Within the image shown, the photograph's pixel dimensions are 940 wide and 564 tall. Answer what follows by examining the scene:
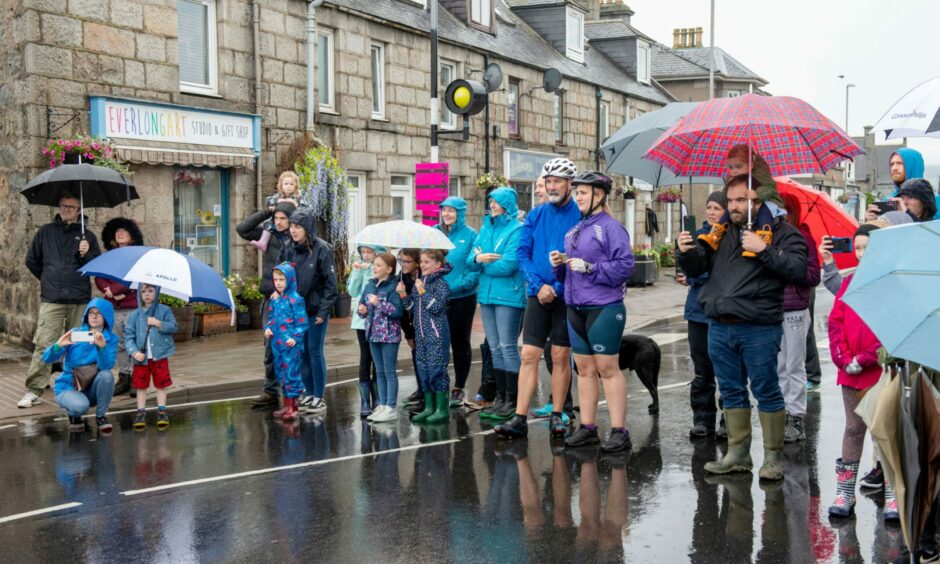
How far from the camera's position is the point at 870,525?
5828 millimetres

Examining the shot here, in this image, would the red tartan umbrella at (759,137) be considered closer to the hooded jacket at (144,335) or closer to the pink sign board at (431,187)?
the hooded jacket at (144,335)

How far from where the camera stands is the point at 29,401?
9.89m

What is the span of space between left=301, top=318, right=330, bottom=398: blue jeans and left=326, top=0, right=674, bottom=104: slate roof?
10.3 m

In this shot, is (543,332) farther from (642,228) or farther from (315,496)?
(642,228)

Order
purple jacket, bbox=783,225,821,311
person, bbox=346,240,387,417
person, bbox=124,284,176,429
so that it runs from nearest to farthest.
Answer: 1. purple jacket, bbox=783,225,821,311
2. person, bbox=124,284,176,429
3. person, bbox=346,240,387,417

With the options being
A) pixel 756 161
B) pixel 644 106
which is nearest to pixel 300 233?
pixel 756 161

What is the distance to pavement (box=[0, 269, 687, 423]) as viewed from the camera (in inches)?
405

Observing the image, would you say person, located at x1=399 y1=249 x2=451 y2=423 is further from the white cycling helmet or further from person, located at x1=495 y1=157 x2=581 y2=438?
the white cycling helmet

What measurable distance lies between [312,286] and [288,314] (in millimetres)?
432

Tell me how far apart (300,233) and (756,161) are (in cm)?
439

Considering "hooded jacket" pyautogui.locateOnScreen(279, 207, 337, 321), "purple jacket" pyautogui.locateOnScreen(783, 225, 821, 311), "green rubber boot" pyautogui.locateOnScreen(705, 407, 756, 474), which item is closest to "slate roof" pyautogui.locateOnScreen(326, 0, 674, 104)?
"hooded jacket" pyautogui.locateOnScreen(279, 207, 337, 321)

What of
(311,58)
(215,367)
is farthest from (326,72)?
(215,367)

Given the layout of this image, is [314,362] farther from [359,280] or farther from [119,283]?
[119,283]

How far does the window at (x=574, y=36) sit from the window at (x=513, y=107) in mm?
4261
